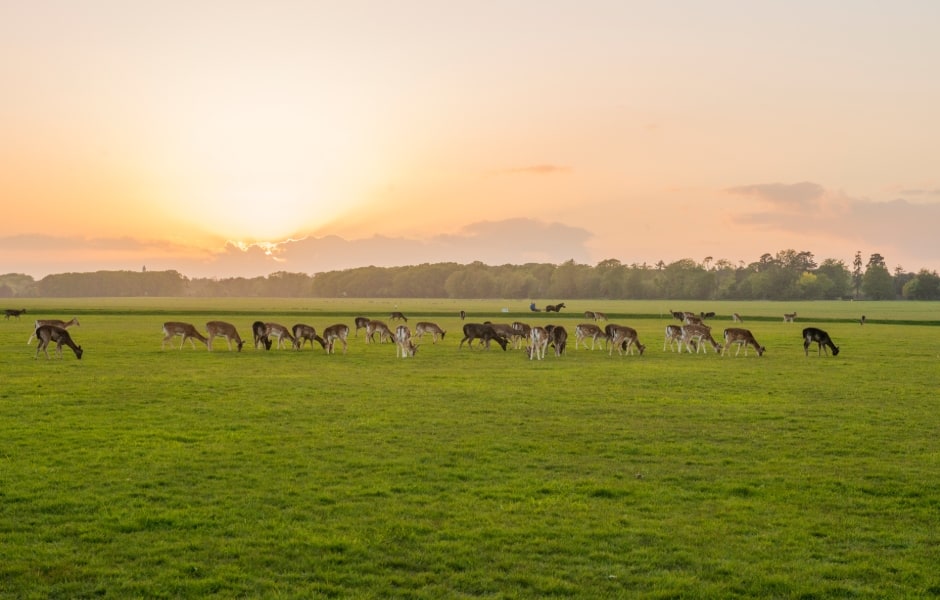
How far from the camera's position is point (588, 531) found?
9953 millimetres

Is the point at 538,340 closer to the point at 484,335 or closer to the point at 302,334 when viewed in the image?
the point at 484,335

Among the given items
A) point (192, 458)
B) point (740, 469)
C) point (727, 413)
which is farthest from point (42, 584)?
point (727, 413)

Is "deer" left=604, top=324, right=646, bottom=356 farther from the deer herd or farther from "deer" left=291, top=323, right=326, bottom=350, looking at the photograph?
"deer" left=291, top=323, right=326, bottom=350

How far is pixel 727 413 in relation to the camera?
19594 millimetres

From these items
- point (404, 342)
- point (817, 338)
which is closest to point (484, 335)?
point (404, 342)

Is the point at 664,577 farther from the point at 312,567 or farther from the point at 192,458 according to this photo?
the point at 192,458

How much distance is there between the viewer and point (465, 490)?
11922 millimetres

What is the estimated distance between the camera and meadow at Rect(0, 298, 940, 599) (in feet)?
27.7

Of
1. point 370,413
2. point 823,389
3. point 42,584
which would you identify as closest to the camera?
point 42,584

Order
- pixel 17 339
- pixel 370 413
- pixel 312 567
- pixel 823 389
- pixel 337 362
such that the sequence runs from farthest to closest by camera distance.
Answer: pixel 17 339
pixel 337 362
pixel 823 389
pixel 370 413
pixel 312 567

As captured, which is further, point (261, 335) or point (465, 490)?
point (261, 335)

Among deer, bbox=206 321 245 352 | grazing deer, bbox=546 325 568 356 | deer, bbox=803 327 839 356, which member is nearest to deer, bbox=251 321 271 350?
deer, bbox=206 321 245 352

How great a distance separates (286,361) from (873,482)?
2610cm

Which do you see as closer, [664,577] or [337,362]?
[664,577]
